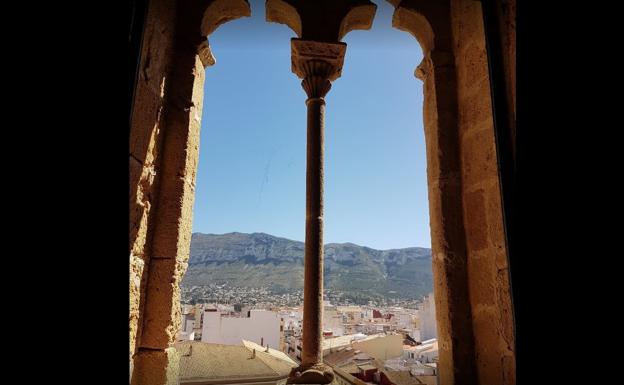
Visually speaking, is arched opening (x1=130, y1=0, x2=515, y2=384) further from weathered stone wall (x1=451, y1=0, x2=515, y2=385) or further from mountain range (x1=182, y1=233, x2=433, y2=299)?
mountain range (x1=182, y1=233, x2=433, y2=299)

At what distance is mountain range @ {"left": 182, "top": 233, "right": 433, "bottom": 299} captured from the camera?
63.2 m

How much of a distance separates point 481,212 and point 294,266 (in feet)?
226

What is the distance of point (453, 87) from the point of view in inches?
102

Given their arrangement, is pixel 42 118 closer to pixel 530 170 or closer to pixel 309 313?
pixel 530 170

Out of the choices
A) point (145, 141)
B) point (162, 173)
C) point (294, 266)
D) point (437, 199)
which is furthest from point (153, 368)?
point (294, 266)

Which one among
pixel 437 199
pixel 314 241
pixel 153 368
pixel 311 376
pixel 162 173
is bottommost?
pixel 311 376

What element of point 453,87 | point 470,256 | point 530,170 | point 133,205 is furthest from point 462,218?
point 133,205

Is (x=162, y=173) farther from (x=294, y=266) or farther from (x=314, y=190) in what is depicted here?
(x=294, y=266)

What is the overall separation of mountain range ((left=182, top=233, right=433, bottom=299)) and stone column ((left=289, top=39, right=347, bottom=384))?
187 ft

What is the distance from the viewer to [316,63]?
2.98 metres

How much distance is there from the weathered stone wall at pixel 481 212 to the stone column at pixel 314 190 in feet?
3.08

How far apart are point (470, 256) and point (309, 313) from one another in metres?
1.16

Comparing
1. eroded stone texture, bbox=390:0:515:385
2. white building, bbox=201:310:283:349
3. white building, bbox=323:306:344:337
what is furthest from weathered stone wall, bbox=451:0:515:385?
white building, bbox=323:306:344:337

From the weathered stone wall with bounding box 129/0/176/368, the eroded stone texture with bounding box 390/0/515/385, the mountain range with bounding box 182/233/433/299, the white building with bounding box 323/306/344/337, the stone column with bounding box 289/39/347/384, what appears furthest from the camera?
the mountain range with bounding box 182/233/433/299
